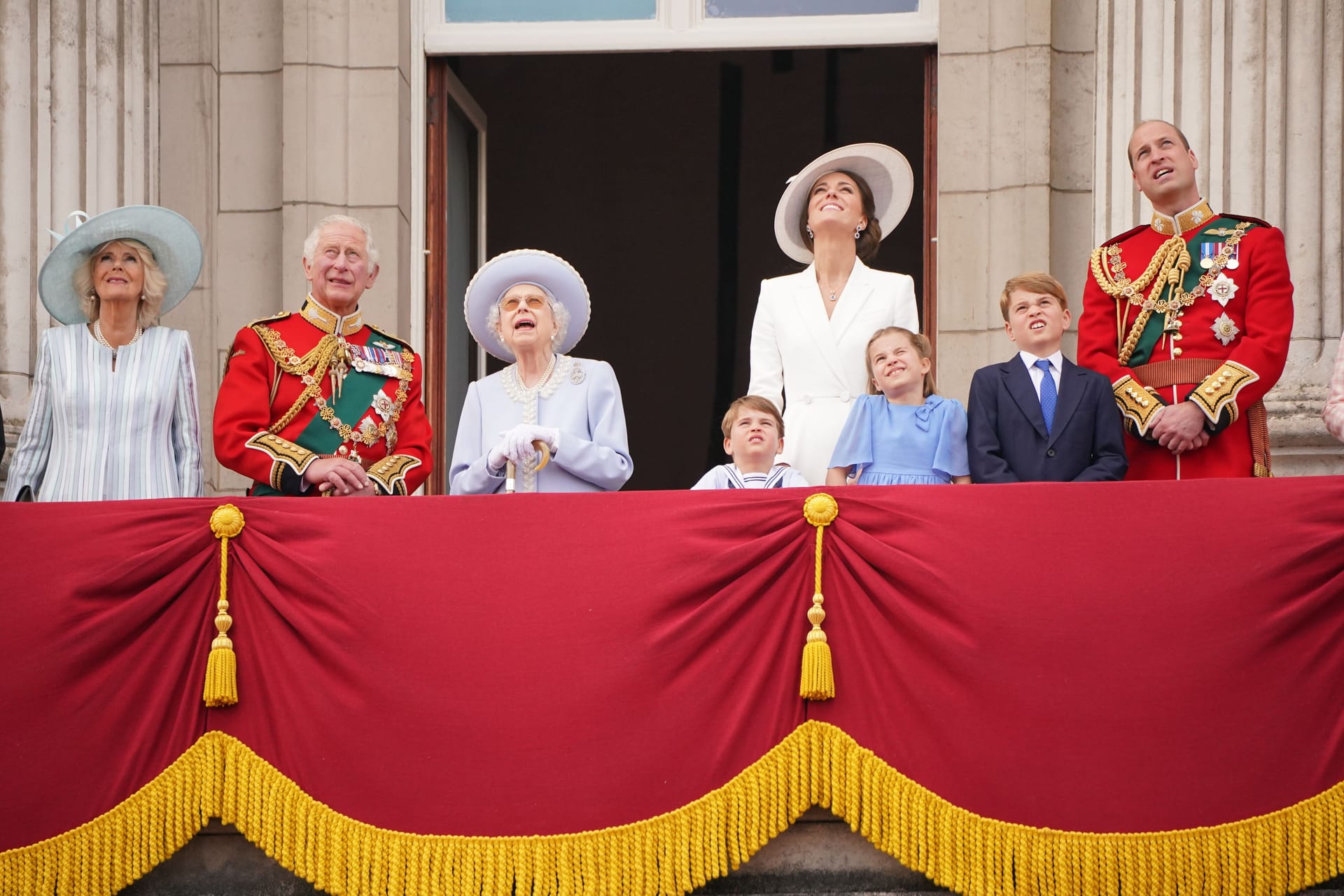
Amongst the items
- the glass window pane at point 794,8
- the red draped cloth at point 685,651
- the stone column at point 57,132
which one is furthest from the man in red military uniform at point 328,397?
the glass window pane at point 794,8

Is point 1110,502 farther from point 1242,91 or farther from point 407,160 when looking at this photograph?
point 407,160

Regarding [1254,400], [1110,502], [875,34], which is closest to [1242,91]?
[875,34]

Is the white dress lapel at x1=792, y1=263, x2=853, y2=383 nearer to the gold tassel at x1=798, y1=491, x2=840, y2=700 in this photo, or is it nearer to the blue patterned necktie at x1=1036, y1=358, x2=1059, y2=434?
the blue patterned necktie at x1=1036, y1=358, x2=1059, y2=434

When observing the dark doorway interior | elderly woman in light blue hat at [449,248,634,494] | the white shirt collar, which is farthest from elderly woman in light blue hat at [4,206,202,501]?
the dark doorway interior

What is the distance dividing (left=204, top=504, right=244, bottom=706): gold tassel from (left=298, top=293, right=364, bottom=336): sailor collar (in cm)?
108

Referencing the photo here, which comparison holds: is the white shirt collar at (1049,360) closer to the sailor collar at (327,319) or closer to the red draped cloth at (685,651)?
the red draped cloth at (685,651)

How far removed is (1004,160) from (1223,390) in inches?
108

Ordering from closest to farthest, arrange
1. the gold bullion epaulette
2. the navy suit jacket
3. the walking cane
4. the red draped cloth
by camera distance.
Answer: the red draped cloth → the navy suit jacket → the walking cane → the gold bullion epaulette

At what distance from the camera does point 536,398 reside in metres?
6.17

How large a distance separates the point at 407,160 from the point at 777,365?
282 cm

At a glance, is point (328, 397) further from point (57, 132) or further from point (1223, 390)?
point (1223, 390)

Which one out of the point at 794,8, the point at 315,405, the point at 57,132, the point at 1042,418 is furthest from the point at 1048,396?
the point at 57,132

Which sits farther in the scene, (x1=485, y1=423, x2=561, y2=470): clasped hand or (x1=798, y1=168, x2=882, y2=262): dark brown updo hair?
(x1=798, y1=168, x2=882, y2=262): dark brown updo hair

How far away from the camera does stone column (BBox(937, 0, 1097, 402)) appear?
27.2 feet
